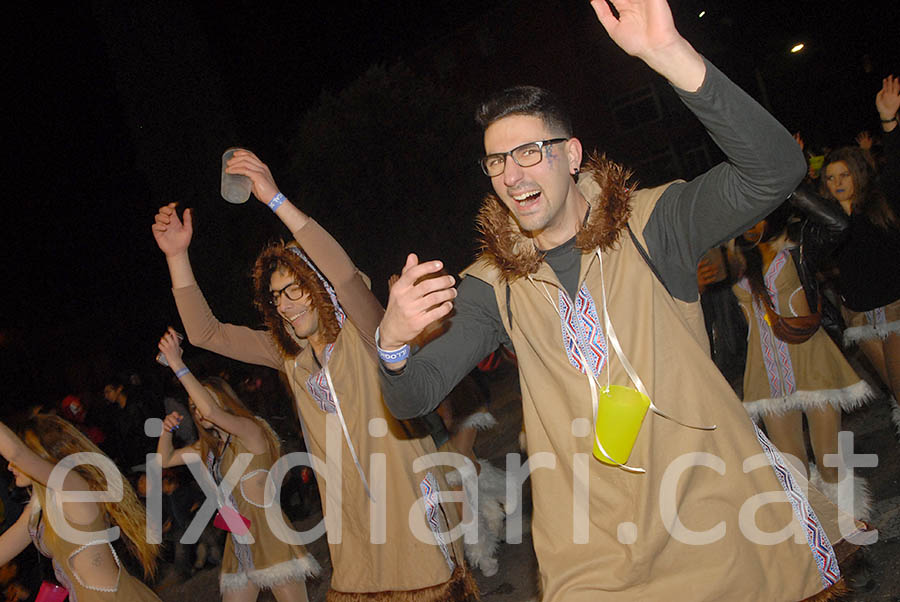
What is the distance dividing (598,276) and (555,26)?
31.2 metres

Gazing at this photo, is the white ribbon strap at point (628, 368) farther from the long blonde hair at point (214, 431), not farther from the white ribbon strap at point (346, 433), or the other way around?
the long blonde hair at point (214, 431)

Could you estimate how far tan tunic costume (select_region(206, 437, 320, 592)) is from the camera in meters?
4.80

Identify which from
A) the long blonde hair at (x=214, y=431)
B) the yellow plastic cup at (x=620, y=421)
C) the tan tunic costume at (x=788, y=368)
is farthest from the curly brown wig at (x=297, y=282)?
the tan tunic costume at (x=788, y=368)

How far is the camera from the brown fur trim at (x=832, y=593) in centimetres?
222

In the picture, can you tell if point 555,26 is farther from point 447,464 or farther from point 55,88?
point 447,464

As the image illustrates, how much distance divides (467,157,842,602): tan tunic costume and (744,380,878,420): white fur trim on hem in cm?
273

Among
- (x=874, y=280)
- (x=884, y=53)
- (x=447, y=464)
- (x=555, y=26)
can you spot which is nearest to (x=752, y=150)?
(x=447, y=464)

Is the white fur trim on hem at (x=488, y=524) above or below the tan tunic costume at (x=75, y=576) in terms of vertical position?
below

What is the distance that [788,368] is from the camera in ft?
16.5

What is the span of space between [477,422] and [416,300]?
4196mm

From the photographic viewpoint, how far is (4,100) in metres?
13.8

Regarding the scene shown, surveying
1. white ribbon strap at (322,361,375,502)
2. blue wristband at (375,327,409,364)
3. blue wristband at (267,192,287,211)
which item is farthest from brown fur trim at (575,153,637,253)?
white ribbon strap at (322,361,375,502)

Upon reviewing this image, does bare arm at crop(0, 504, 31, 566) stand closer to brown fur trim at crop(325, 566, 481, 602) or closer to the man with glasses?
brown fur trim at crop(325, 566, 481, 602)

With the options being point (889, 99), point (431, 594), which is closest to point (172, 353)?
point (431, 594)
